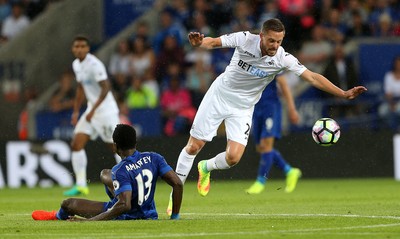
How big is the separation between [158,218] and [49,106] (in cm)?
1184

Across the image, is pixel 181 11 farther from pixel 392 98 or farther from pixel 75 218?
pixel 75 218

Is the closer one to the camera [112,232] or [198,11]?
[112,232]

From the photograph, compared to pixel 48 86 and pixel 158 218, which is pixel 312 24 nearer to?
pixel 48 86

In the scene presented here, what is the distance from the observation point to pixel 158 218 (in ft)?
35.4

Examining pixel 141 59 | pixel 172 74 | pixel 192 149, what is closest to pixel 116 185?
pixel 192 149

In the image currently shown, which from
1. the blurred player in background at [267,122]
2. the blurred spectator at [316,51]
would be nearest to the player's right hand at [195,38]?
the blurred player in background at [267,122]

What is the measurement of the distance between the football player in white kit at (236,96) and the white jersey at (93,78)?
12.9 feet

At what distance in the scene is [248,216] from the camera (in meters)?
11.2

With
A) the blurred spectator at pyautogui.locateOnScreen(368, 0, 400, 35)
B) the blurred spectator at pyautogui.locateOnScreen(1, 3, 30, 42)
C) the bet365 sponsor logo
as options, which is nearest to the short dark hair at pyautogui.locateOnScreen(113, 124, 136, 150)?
the bet365 sponsor logo

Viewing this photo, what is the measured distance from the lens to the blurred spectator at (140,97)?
70.2 ft

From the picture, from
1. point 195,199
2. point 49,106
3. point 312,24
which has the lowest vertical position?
point 195,199

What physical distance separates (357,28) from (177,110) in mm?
4229

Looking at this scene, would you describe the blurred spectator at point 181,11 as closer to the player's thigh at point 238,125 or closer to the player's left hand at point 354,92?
the player's thigh at point 238,125

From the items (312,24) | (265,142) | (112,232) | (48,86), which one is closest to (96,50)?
(48,86)
